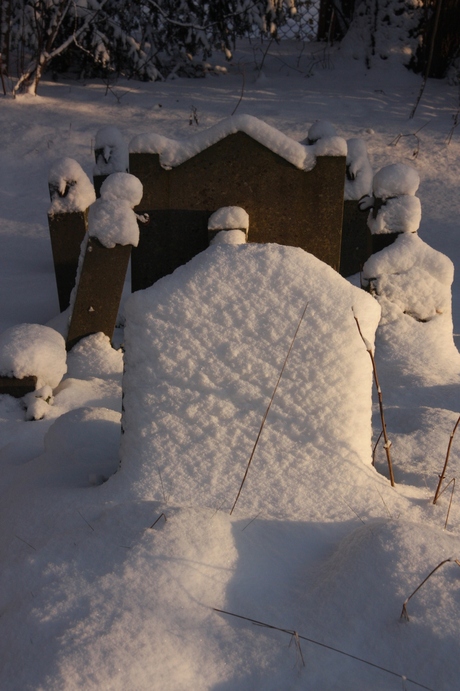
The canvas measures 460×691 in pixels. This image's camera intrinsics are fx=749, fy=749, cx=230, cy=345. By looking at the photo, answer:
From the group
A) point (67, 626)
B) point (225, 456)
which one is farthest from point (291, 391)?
point (67, 626)

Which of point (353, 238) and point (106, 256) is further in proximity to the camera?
point (353, 238)

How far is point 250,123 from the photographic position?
3826 millimetres

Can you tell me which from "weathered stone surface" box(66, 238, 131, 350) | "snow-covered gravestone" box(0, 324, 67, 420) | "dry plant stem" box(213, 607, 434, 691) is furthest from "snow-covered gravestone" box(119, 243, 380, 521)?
"weathered stone surface" box(66, 238, 131, 350)

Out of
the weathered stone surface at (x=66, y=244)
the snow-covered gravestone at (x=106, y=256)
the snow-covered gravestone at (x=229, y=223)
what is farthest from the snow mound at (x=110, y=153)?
the snow-covered gravestone at (x=229, y=223)

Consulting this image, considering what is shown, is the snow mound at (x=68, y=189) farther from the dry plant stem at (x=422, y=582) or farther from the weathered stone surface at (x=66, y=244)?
the dry plant stem at (x=422, y=582)

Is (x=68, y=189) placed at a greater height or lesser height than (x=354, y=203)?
greater

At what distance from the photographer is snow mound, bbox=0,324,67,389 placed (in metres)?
3.61

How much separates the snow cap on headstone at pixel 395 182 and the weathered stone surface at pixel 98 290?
4.94 ft

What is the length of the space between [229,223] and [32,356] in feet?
3.90

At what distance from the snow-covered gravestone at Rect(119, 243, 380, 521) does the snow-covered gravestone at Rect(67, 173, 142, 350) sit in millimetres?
1796

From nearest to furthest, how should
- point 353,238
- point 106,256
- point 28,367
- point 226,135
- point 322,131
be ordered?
point 28,367
point 226,135
point 106,256
point 322,131
point 353,238

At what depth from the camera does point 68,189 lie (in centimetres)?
483

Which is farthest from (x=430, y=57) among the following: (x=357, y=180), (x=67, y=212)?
(x=67, y=212)

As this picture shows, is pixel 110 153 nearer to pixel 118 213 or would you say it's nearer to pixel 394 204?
pixel 118 213
